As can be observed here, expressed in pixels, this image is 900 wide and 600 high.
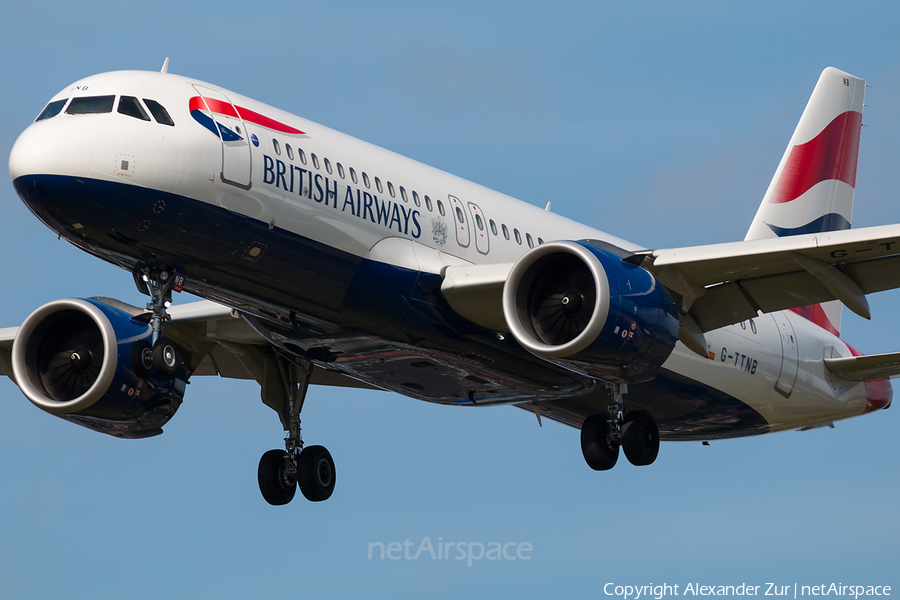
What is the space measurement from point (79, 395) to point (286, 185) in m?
7.83

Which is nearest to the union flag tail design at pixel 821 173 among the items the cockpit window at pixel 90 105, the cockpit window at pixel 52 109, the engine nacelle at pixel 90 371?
the engine nacelle at pixel 90 371

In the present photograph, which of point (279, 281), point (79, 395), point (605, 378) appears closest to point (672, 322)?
point (605, 378)

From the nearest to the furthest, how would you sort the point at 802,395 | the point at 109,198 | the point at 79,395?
the point at 109,198 < the point at 79,395 < the point at 802,395

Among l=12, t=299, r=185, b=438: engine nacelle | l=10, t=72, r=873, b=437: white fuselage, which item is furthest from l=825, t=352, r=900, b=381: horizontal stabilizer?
l=12, t=299, r=185, b=438: engine nacelle

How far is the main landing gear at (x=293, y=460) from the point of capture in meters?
26.2

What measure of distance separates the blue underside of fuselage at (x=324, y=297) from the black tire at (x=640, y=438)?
699 mm

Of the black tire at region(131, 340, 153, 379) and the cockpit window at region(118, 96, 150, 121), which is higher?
the cockpit window at region(118, 96, 150, 121)

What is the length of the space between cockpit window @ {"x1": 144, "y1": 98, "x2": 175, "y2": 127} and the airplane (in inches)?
1.5

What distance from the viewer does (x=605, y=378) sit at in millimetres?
21266

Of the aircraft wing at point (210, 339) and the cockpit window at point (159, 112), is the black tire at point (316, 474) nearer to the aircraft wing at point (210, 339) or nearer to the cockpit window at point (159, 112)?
the aircraft wing at point (210, 339)

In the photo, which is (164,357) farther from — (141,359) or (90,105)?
(90,105)

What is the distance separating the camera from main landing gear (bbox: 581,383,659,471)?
25219 millimetres

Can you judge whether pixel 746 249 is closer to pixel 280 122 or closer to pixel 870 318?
pixel 870 318

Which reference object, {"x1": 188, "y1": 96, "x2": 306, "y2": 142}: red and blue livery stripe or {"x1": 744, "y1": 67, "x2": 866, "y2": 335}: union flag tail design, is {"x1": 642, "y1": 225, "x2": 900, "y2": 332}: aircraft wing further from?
{"x1": 744, "y1": 67, "x2": 866, "y2": 335}: union flag tail design
